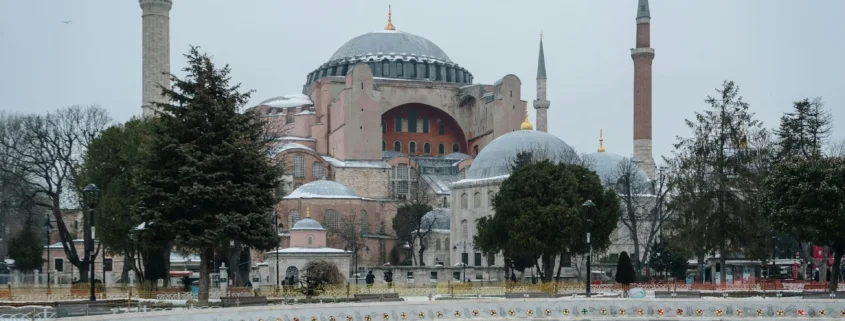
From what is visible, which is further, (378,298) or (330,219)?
(330,219)

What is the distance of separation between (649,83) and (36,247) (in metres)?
30.2

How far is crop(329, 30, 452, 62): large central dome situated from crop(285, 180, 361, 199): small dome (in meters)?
15.1

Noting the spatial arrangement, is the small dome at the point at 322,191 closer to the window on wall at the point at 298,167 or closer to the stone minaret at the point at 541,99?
the window on wall at the point at 298,167

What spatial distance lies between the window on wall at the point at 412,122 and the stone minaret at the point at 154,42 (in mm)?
20036

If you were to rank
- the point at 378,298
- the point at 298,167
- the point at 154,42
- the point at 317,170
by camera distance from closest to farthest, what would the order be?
the point at 378,298 < the point at 154,42 < the point at 298,167 < the point at 317,170

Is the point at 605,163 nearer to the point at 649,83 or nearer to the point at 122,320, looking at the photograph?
the point at 649,83

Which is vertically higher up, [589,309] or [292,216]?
[292,216]

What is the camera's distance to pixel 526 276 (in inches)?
1879

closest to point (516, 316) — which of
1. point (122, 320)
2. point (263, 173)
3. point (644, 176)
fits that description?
point (263, 173)

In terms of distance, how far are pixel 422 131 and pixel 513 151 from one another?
66.8ft

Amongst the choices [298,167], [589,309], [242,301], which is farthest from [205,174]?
[298,167]

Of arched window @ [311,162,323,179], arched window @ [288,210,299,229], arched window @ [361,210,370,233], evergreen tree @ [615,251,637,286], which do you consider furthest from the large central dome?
evergreen tree @ [615,251,637,286]

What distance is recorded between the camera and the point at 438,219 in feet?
197

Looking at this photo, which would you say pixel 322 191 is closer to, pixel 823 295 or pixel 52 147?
pixel 52 147
